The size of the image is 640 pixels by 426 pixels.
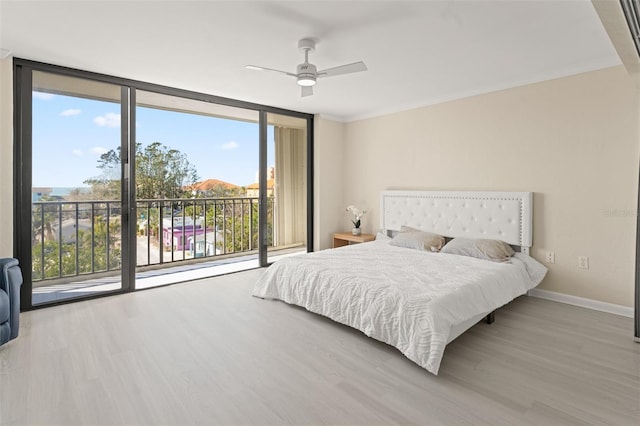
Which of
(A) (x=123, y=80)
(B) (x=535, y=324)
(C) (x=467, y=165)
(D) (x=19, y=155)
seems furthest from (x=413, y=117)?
(D) (x=19, y=155)

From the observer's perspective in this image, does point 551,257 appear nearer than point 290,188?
Yes

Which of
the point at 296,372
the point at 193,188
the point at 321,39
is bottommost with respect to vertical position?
the point at 296,372

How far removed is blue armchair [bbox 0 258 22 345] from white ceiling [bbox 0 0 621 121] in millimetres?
1809

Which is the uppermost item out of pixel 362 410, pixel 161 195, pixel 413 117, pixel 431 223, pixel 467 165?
pixel 413 117

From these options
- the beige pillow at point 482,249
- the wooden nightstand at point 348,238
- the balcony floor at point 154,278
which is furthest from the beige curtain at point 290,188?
the beige pillow at point 482,249

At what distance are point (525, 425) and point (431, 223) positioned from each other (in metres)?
3.01

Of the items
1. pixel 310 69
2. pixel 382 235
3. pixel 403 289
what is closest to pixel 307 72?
pixel 310 69

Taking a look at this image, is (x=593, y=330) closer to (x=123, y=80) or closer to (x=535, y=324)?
(x=535, y=324)

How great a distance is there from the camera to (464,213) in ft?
13.9

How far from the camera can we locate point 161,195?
17.6 feet

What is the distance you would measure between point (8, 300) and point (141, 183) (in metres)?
2.91

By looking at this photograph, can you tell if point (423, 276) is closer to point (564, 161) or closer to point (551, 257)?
point (551, 257)

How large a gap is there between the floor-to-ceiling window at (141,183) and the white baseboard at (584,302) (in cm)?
334

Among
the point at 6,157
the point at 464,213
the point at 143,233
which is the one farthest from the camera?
the point at 143,233
